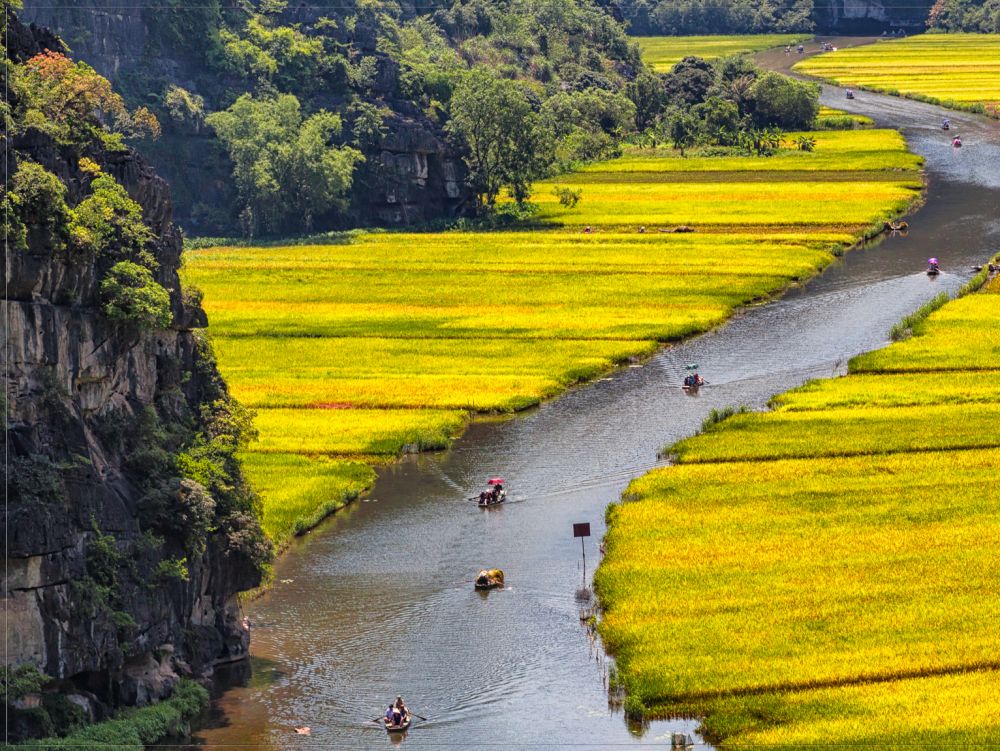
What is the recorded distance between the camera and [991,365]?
94750 mm

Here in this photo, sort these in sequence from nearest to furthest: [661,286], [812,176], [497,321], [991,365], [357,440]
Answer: [357,440]
[991,365]
[497,321]
[661,286]
[812,176]

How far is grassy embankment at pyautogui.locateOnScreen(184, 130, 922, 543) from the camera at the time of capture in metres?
87.9

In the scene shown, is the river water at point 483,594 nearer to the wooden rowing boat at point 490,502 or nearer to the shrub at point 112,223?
the wooden rowing boat at point 490,502

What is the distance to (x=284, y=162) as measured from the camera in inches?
6255

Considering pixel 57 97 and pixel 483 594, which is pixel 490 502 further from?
pixel 57 97

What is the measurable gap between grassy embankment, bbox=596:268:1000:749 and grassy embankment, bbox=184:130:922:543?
14.5 metres

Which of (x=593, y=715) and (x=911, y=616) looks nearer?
(x=593, y=715)

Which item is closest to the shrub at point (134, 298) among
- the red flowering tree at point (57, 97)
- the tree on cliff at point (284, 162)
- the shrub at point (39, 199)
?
the shrub at point (39, 199)

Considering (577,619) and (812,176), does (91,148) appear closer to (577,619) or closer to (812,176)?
(577,619)

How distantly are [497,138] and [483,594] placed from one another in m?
106

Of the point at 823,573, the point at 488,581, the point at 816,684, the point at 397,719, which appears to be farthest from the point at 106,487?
the point at 823,573

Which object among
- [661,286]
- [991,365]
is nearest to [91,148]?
[991,365]

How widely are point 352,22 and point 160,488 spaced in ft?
443

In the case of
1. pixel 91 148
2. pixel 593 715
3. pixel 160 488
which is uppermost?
pixel 91 148
